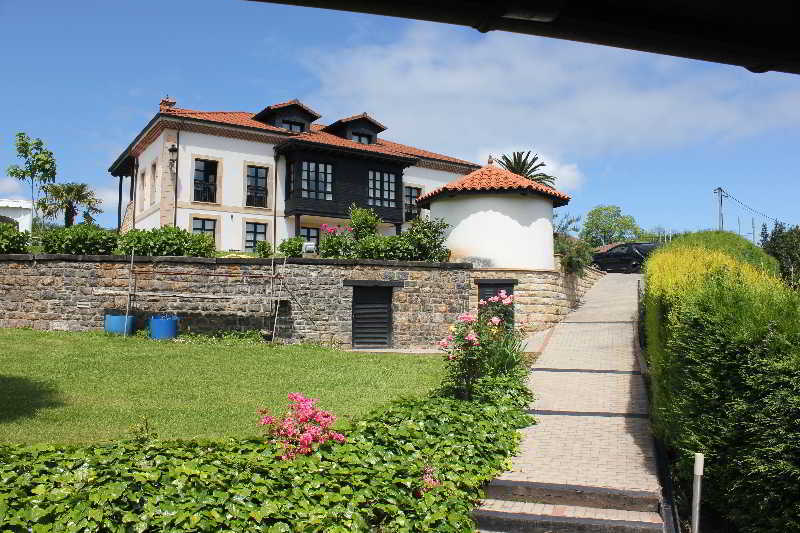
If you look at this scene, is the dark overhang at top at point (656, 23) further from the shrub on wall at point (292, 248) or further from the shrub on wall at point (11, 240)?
the shrub on wall at point (11, 240)

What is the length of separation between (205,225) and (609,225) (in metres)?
72.7

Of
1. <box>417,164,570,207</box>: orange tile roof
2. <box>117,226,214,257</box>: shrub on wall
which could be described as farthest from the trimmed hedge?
<box>117,226,214,257</box>: shrub on wall

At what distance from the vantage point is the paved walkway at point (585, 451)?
6957 millimetres

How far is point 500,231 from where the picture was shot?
20047mm

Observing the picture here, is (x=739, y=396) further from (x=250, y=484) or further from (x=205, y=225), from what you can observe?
(x=205, y=225)

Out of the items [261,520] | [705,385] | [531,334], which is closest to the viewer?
[261,520]

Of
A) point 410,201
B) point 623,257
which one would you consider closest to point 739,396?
point 623,257

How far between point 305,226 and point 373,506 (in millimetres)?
27110

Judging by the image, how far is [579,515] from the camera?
6.81m

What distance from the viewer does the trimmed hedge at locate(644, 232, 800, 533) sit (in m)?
5.79

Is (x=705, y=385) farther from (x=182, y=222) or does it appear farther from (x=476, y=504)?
(x=182, y=222)

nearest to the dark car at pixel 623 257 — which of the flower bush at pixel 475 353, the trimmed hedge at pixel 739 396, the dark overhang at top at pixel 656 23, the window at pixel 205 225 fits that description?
the window at pixel 205 225

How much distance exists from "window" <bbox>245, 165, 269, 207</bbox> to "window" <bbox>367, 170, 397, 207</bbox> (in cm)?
555

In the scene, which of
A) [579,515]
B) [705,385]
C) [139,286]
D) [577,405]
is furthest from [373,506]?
[139,286]
